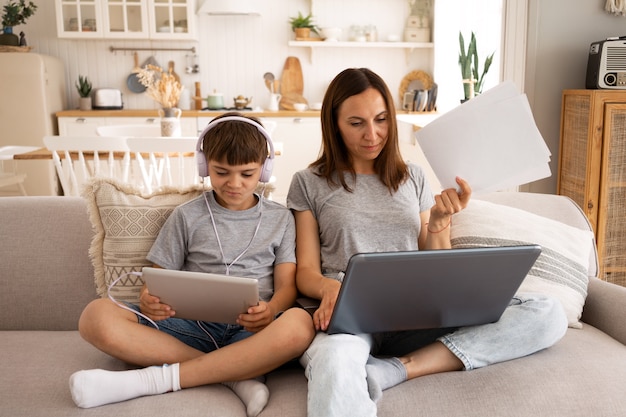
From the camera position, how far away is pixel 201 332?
5.47 ft

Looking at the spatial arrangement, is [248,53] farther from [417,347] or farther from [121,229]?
[417,347]

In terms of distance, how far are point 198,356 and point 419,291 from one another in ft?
1.84

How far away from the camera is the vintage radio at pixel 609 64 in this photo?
107 inches

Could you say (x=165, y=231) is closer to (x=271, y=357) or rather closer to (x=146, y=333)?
(x=146, y=333)

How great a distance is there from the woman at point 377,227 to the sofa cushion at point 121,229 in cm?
40

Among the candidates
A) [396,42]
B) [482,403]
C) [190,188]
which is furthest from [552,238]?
[396,42]

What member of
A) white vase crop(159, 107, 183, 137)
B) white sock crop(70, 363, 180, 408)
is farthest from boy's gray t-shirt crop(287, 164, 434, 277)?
white vase crop(159, 107, 183, 137)

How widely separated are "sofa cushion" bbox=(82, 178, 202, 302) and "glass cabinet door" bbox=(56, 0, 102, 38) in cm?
389

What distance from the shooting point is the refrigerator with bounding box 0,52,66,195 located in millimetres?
4895

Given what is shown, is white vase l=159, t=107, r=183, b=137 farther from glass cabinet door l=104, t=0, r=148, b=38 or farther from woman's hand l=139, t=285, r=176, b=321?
woman's hand l=139, t=285, r=176, b=321

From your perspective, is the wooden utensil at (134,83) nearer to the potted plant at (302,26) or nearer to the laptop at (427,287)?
the potted plant at (302,26)

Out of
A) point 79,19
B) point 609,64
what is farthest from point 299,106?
point 609,64

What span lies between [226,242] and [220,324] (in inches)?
8.6

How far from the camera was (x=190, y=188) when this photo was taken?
1867 mm
